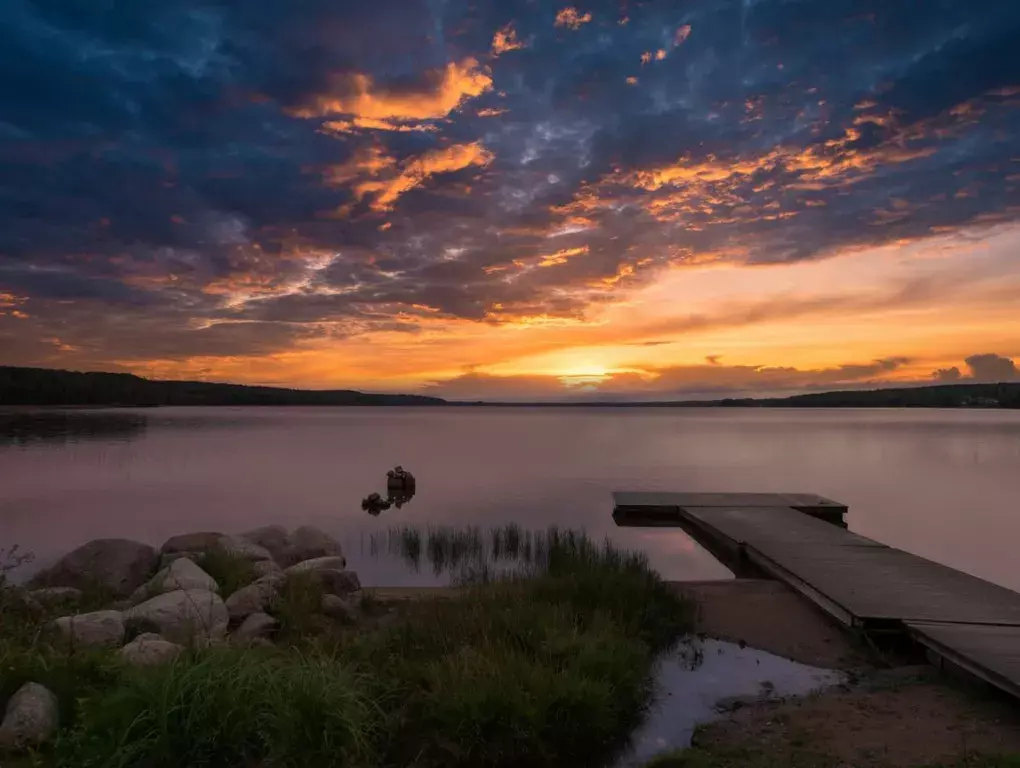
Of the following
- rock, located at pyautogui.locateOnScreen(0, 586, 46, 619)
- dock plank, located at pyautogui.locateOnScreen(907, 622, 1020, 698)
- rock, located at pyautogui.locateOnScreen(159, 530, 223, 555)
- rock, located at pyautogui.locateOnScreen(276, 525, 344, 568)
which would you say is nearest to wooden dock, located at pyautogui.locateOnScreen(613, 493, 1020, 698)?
dock plank, located at pyautogui.locateOnScreen(907, 622, 1020, 698)

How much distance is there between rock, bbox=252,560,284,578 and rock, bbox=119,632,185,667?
5.29 metres

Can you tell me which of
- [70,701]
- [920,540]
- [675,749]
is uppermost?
[70,701]

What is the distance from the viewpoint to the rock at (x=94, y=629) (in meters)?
6.82

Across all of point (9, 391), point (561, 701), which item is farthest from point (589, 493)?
point (9, 391)

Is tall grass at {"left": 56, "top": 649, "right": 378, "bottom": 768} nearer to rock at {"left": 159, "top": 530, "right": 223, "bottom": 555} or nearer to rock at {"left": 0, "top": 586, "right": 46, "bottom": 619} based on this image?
rock at {"left": 0, "top": 586, "right": 46, "bottom": 619}

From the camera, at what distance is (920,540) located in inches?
847

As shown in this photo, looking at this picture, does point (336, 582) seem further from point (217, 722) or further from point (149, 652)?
point (217, 722)

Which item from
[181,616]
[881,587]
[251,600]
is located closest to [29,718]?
[181,616]

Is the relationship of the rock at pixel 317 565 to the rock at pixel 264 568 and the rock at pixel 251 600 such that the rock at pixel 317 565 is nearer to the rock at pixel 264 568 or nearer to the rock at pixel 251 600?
the rock at pixel 264 568

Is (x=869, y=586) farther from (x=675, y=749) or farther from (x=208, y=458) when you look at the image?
(x=208, y=458)

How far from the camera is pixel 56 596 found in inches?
385

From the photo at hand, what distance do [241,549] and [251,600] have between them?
13.9ft

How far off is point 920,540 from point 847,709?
58.4 feet

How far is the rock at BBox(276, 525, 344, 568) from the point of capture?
15484 mm
